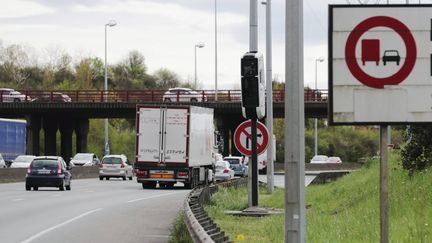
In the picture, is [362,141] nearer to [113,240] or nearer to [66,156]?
[66,156]

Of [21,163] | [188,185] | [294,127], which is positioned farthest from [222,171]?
[294,127]

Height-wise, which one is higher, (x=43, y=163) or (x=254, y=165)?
(x=254, y=165)

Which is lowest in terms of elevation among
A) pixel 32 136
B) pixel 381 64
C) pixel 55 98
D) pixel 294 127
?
pixel 32 136

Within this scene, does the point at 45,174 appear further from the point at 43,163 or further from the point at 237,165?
the point at 237,165

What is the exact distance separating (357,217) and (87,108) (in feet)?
206

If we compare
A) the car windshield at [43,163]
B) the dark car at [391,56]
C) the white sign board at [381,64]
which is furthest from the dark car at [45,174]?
the dark car at [391,56]

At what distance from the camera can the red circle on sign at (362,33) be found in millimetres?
9414

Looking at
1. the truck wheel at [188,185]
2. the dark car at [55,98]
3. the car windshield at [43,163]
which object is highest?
the dark car at [55,98]

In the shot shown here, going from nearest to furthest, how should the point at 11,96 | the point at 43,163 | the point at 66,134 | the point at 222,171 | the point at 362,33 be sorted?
the point at 362,33, the point at 43,163, the point at 222,171, the point at 11,96, the point at 66,134

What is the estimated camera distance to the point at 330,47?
9.52m

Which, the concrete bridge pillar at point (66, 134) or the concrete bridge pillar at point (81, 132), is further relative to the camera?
the concrete bridge pillar at point (81, 132)

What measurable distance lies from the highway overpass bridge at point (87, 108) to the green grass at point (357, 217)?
162 ft

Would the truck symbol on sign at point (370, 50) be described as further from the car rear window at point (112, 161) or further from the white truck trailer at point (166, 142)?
the car rear window at point (112, 161)

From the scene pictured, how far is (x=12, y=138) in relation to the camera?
7769 cm
